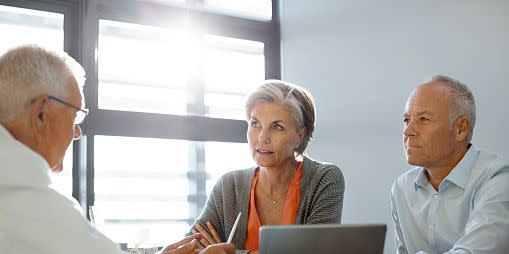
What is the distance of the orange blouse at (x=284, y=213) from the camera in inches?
94.2

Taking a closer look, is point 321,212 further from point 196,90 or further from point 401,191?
point 196,90

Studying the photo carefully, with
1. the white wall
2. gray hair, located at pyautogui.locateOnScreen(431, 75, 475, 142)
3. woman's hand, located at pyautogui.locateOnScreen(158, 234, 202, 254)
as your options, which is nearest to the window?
the white wall

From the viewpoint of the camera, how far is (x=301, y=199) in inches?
94.5

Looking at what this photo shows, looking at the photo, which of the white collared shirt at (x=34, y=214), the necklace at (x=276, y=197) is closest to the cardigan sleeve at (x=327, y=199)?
the necklace at (x=276, y=197)

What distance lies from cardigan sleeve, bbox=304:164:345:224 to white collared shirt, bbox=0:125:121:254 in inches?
47.2

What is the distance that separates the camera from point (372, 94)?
12.3 ft

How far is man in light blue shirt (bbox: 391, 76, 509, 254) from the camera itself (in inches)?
85.8

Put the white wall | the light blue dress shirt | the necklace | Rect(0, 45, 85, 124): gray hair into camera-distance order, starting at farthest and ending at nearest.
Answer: the white wall, the necklace, the light blue dress shirt, Rect(0, 45, 85, 124): gray hair

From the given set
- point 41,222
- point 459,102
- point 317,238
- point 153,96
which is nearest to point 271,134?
point 459,102

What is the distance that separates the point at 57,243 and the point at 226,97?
3127mm

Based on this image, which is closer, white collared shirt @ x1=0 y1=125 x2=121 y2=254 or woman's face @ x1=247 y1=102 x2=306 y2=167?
white collared shirt @ x1=0 y1=125 x2=121 y2=254

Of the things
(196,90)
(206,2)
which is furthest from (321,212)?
(206,2)

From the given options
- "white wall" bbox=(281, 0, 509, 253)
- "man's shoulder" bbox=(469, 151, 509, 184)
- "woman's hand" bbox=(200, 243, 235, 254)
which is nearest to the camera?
"woman's hand" bbox=(200, 243, 235, 254)

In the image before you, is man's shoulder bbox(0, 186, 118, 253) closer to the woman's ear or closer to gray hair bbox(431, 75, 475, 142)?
the woman's ear
